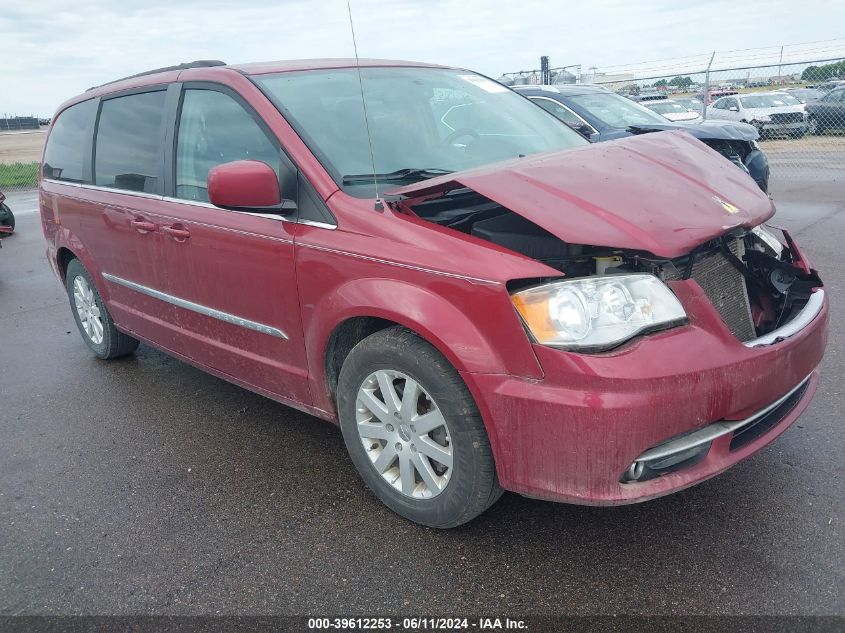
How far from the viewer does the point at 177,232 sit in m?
3.63

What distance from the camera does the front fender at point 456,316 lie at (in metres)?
2.38

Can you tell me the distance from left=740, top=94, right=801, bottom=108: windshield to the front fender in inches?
827

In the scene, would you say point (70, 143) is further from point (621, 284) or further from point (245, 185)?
point (621, 284)

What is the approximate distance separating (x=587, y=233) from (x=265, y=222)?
4.73 ft

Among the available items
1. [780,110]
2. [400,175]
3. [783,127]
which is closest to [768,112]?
[780,110]

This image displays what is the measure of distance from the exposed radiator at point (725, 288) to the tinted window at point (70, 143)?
3.81 m

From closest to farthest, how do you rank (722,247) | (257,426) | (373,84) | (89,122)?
(722,247) → (373,84) → (257,426) → (89,122)

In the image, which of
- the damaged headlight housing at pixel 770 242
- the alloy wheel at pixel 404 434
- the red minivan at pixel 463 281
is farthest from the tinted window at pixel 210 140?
the damaged headlight housing at pixel 770 242

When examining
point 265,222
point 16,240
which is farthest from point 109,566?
point 16,240

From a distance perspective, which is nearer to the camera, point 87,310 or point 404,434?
point 404,434

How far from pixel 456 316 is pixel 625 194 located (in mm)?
767

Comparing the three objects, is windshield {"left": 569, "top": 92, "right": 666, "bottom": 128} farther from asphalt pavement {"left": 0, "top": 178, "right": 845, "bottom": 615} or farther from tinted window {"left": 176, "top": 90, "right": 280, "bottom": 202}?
tinted window {"left": 176, "top": 90, "right": 280, "bottom": 202}

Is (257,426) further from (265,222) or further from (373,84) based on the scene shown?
(373,84)

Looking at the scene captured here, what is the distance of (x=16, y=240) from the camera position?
1064cm
